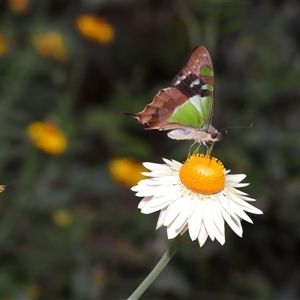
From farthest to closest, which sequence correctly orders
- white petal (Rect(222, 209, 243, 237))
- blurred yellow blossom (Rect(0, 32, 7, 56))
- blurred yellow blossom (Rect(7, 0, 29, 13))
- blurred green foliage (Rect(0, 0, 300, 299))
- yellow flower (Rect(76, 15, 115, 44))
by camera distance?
1. blurred yellow blossom (Rect(7, 0, 29, 13))
2. yellow flower (Rect(76, 15, 115, 44))
3. blurred yellow blossom (Rect(0, 32, 7, 56))
4. blurred green foliage (Rect(0, 0, 300, 299))
5. white petal (Rect(222, 209, 243, 237))

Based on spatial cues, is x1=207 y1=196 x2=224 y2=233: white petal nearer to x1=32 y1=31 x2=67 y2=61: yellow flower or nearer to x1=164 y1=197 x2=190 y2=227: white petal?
x1=164 y1=197 x2=190 y2=227: white petal

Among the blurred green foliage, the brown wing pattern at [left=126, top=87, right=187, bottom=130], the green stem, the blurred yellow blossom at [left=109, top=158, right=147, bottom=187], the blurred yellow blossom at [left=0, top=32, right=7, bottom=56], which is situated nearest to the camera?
the green stem

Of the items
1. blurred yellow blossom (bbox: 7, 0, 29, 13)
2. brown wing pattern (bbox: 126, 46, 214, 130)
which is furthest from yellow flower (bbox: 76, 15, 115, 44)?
brown wing pattern (bbox: 126, 46, 214, 130)

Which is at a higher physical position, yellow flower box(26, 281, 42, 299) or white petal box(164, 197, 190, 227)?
white petal box(164, 197, 190, 227)

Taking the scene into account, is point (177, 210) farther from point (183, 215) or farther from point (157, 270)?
point (157, 270)

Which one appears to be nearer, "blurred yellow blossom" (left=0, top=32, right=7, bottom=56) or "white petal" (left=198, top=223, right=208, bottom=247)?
"white petal" (left=198, top=223, right=208, bottom=247)

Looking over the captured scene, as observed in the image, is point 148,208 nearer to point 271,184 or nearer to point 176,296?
point 176,296

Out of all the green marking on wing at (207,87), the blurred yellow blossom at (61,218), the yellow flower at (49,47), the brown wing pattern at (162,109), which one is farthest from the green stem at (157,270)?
the yellow flower at (49,47)

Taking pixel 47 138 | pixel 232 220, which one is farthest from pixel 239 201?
pixel 47 138
